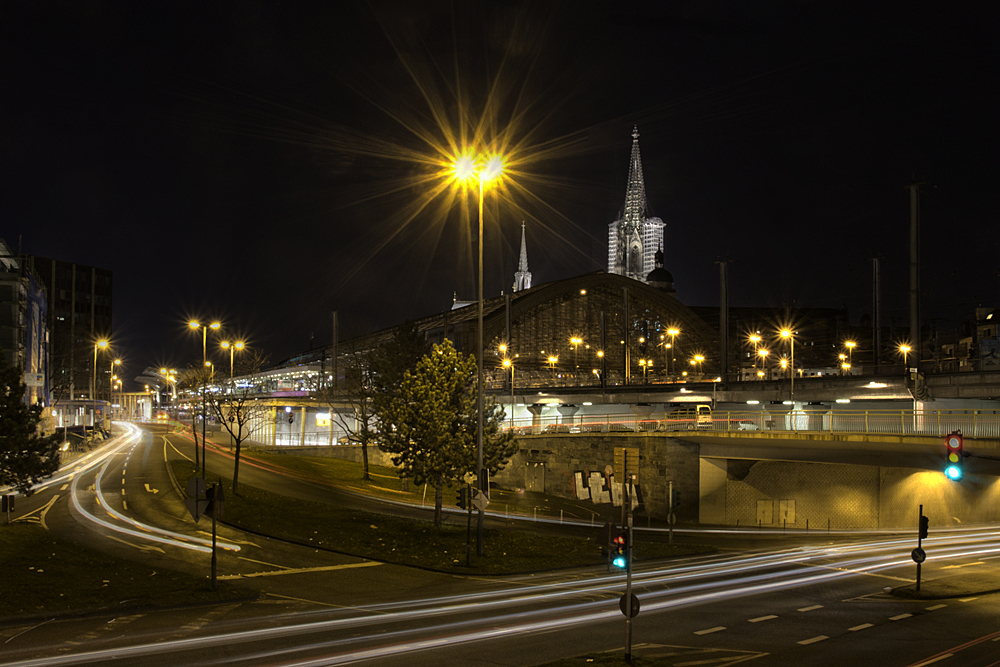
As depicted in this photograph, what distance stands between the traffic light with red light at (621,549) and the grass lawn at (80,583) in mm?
10390

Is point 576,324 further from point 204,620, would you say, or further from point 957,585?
point 204,620

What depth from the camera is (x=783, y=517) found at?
144ft

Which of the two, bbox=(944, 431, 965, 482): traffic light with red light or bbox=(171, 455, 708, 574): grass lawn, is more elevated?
bbox=(944, 431, 965, 482): traffic light with red light

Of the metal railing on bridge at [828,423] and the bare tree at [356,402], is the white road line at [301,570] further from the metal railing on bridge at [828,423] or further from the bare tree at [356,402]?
the metal railing on bridge at [828,423]

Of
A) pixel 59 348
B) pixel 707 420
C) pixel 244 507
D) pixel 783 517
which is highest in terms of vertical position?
pixel 59 348

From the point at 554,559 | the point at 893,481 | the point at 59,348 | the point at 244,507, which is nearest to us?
the point at 554,559

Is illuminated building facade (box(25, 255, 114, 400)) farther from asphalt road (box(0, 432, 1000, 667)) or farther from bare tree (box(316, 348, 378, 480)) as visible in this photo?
asphalt road (box(0, 432, 1000, 667))

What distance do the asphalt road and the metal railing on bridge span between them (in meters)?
5.31

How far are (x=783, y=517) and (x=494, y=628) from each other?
3297cm

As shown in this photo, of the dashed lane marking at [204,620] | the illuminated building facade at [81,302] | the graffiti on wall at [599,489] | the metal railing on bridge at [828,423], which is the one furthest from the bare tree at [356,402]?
the illuminated building facade at [81,302]

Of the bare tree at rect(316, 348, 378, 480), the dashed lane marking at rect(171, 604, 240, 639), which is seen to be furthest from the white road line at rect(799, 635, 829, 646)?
the bare tree at rect(316, 348, 378, 480)

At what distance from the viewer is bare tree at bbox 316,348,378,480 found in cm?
4875

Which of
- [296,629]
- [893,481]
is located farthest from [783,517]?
[296,629]

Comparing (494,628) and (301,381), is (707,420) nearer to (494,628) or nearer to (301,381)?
(494,628)
